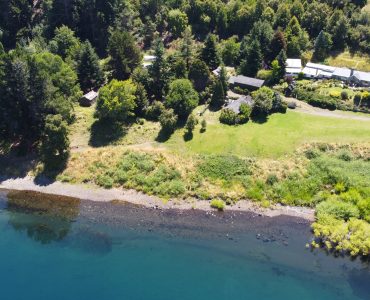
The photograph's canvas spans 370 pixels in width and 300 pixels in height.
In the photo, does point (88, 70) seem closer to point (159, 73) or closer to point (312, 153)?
point (159, 73)

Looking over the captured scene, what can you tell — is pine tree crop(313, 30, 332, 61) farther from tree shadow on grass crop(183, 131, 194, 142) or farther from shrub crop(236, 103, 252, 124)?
tree shadow on grass crop(183, 131, 194, 142)

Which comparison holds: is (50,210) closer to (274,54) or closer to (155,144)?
(155,144)

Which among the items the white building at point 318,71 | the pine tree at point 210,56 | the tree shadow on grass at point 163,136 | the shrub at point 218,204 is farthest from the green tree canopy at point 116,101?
the white building at point 318,71

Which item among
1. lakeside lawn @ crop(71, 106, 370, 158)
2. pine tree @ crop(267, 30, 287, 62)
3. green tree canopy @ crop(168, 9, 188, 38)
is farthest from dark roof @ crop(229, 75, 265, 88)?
green tree canopy @ crop(168, 9, 188, 38)

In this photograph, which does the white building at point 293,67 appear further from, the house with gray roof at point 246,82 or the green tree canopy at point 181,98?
the green tree canopy at point 181,98

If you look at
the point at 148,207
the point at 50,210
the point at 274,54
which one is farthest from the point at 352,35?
the point at 50,210
